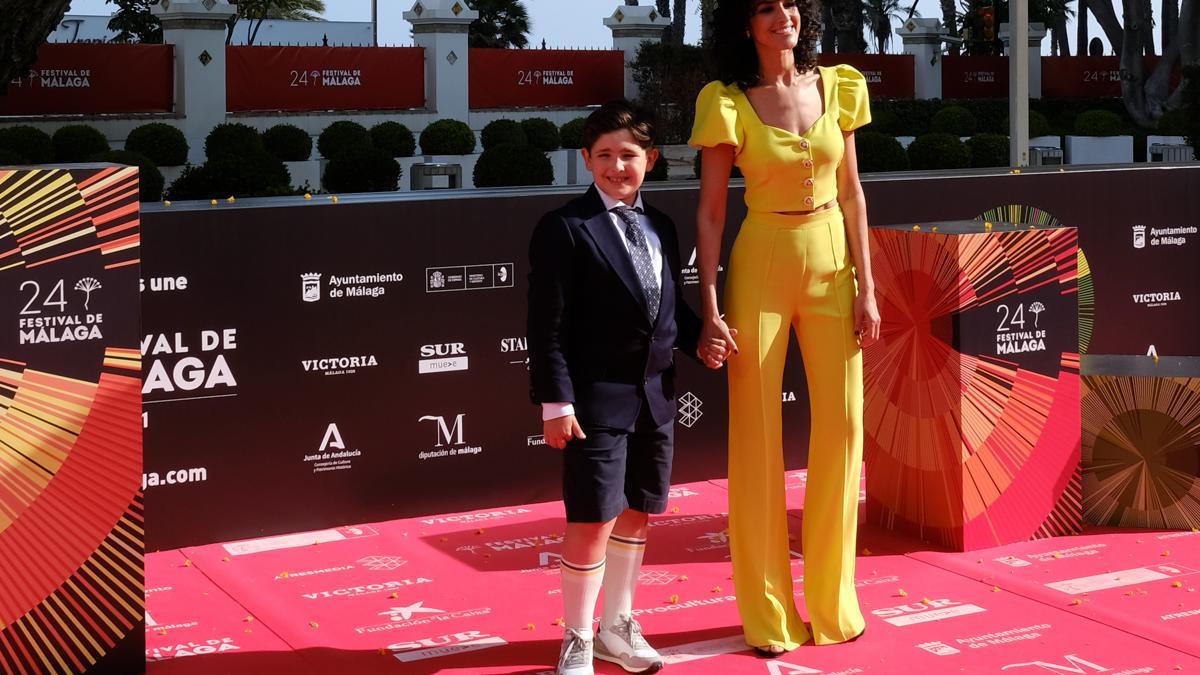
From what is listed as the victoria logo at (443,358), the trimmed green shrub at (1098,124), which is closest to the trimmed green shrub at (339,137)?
the trimmed green shrub at (1098,124)

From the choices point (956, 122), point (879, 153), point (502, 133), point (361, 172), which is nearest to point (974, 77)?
point (956, 122)

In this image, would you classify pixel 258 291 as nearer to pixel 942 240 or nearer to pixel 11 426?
pixel 11 426

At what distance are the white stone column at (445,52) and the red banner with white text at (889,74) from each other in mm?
11887

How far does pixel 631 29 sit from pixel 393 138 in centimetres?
942

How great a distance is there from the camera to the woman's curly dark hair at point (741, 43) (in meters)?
4.98

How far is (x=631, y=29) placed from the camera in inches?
1430

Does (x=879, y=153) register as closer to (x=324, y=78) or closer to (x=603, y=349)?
(x=324, y=78)

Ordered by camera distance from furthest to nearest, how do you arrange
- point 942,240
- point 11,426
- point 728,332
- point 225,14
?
1. point 225,14
2. point 942,240
3. point 728,332
4. point 11,426

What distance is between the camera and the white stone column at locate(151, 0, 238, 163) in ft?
90.7

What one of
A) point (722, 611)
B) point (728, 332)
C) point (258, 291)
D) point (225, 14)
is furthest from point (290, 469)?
point (225, 14)

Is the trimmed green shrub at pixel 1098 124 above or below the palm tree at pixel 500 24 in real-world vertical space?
below

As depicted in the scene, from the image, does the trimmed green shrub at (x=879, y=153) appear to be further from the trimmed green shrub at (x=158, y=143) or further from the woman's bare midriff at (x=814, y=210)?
the woman's bare midriff at (x=814, y=210)

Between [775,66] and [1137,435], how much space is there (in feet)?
8.98

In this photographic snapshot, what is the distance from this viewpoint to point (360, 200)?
669cm
